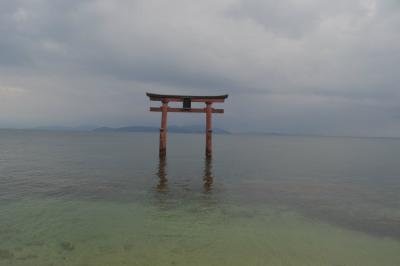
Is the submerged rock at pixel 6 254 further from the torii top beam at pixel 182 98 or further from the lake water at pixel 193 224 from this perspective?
the torii top beam at pixel 182 98

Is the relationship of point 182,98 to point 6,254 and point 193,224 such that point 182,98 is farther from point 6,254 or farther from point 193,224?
point 6,254

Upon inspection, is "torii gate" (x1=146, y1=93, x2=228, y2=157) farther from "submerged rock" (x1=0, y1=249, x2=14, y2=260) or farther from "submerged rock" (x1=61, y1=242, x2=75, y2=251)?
"submerged rock" (x1=0, y1=249, x2=14, y2=260)

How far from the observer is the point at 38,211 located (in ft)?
31.7

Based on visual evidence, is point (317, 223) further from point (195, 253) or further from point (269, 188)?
point (269, 188)

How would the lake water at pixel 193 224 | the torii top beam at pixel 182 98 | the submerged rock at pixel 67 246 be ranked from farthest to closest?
the torii top beam at pixel 182 98 → the submerged rock at pixel 67 246 → the lake water at pixel 193 224

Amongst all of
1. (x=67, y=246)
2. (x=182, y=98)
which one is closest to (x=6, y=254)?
(x=67, y=246)

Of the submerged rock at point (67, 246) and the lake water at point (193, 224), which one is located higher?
the submerged rock at point (67, 246)

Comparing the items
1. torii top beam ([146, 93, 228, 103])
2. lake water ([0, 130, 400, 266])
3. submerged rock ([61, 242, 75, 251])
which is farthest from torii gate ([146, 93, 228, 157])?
Result: submerged rock ([61, 242, 75, 251])

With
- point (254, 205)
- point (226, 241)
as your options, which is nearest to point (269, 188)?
point (254, 205)

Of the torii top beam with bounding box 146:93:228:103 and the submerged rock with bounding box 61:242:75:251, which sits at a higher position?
the torii top beam with bounding box 146:93:228:103

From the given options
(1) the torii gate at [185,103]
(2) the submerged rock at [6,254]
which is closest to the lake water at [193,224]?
(2) the submerged rock at [6,254]

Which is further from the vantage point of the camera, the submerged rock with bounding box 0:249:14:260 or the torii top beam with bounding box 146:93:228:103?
the torii top beam with bounding box 146:93:228:103

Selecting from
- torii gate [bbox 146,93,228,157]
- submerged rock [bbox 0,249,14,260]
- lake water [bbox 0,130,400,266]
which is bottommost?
lake water [bbox 0,130,400,266]

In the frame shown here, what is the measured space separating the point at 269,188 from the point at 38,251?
11.6 metres
